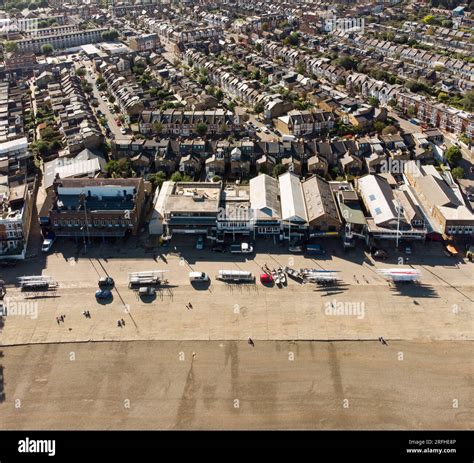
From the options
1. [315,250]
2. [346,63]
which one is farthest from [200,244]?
[346,63]

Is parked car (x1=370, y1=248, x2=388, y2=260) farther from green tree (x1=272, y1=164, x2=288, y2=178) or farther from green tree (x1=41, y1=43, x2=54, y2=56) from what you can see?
green tree (x1=41, y1=43, x2=54, y2=56)

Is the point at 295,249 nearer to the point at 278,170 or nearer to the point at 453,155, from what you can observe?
the point at 278,170

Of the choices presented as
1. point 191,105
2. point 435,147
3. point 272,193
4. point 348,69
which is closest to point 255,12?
point 348,69

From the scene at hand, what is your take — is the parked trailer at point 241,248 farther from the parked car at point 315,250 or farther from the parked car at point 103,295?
the parked car at point 103,295

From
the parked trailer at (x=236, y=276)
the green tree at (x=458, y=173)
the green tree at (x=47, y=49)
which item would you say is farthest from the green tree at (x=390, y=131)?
the green tree at (x=47, y=49)

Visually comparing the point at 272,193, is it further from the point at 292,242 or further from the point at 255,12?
the point at 255,12
